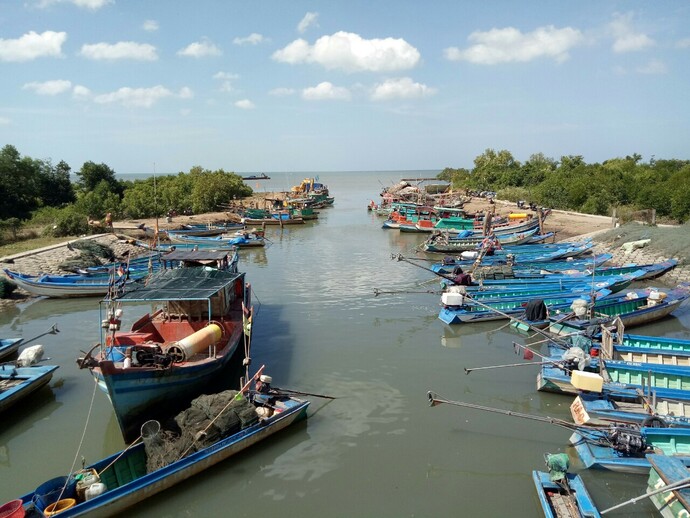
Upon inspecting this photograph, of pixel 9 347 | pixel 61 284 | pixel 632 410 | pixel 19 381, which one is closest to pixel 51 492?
pixel 19 381

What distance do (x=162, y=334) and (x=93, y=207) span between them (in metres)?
31.2

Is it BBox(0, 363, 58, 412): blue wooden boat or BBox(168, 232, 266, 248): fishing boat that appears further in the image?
BBox(168, 232, 266, 248): fishing boat

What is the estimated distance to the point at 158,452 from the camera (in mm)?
8594

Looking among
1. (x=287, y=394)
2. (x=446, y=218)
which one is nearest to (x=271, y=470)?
(x=287, y=394)

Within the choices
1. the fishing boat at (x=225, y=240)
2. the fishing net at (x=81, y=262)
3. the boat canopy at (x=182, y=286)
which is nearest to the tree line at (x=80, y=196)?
the fishing boat at (x=225, y=240)

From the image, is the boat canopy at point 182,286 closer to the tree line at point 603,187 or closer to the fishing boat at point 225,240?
the fishing boat at point 225,240

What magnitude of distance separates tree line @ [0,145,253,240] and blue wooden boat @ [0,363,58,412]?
1990 cm

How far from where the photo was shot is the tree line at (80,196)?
3403 centimetres

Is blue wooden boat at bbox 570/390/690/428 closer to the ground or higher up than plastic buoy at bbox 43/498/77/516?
higher up

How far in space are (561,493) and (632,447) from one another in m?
1.86

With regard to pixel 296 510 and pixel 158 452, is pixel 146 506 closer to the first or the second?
pixel 158 452

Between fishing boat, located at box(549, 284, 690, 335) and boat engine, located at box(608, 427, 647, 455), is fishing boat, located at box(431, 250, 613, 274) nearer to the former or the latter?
fishing boat, located at box(549, 284, 690, 335)

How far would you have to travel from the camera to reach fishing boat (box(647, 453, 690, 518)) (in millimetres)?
→ 6625

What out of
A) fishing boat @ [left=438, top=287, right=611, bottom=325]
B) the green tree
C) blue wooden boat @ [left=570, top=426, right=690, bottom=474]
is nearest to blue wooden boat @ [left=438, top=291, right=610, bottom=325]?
fishing boat @ [left=438, top=287, right=611, bottom=325]
